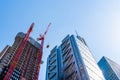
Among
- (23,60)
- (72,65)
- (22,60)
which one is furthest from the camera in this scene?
(23,60)

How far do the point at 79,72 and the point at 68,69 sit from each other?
9464 millimetres

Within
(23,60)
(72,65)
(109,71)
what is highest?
(109,71)

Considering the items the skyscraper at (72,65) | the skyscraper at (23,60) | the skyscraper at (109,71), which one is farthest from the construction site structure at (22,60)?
the skyscraper at (109,71)

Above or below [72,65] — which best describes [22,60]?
above

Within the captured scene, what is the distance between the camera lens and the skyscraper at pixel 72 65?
56.9m

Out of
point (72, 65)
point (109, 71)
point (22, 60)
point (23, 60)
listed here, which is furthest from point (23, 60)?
point (109, 71)

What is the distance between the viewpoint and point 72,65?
64000 mm

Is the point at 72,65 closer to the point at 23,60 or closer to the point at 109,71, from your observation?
the point at 23,60

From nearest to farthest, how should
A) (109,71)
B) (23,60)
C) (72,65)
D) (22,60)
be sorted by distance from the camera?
1. (72,65)
2. (22,60)
3. (23,60)
4. (109,71)

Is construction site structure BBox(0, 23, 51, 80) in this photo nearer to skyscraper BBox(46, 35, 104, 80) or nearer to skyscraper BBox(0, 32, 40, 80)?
skyscraper BBox(0, 32, 40, 80)

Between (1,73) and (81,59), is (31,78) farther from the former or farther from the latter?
(81,59)

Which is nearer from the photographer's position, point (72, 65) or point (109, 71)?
point (72, 65)

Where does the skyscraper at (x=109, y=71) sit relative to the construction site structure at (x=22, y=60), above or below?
above

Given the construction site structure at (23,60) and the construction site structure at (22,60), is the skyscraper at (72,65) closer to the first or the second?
the construction site structure at (23,60)
